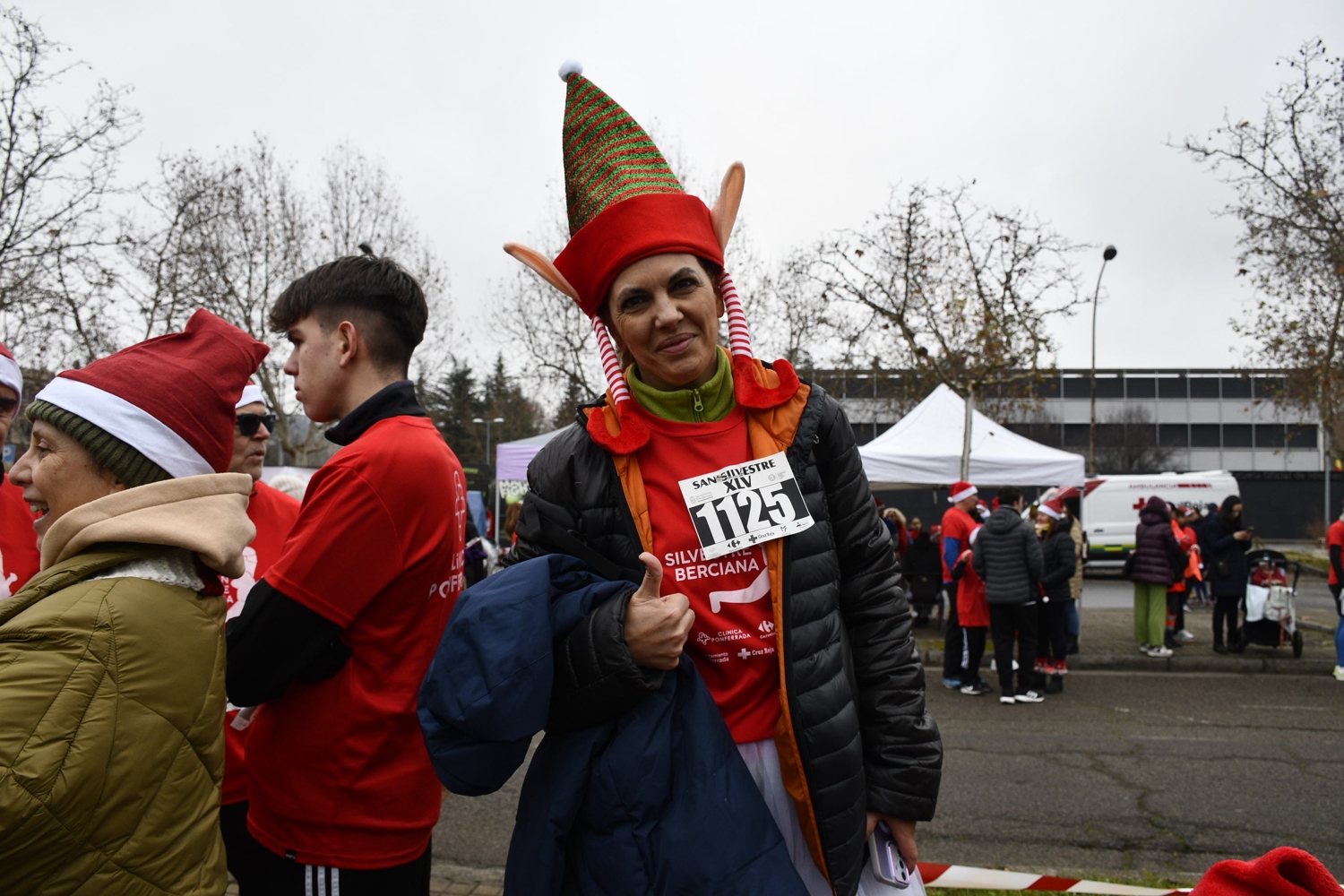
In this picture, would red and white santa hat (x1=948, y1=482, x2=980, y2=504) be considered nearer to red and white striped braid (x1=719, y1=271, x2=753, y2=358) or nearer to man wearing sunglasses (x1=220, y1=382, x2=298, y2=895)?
man wearing sunglasses (x1=220, y1=382, x2=298, y2=895)

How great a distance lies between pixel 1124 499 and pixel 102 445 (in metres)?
23.6

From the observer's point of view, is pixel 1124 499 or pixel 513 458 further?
pixel 1124 499

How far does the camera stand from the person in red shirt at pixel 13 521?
2.42 meters

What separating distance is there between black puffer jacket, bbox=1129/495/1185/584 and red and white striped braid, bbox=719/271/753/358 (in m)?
9.41

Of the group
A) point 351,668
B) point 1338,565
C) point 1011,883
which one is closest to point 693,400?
point 351,668

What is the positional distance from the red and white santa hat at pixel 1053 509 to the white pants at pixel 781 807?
331 inches

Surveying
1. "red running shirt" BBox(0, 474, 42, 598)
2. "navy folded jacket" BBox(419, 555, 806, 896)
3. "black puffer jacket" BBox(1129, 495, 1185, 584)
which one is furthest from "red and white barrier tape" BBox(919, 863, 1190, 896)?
"black puffer jacket" BBox(1129, 495, 1185, 584)

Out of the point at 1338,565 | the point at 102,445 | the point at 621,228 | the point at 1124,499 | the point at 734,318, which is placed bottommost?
the point at 1124,499

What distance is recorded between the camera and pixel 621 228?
176 centimetres

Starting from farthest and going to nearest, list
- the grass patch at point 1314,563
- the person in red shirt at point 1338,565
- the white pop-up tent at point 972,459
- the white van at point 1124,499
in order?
the grass patch at point 1314,563, the white van at point 1124,499, the white pop-up tent at point 972,459, the person in red shirt at point 1338,565

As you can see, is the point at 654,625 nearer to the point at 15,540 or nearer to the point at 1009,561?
the point at 15,540

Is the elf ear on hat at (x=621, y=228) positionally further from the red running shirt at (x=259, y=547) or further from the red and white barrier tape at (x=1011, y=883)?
the red and white barrier tape at (x=1011, y=883)

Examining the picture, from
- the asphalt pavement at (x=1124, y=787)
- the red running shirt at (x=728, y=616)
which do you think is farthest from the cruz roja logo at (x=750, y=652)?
the asphalt pavement at (x=1124, y=787)

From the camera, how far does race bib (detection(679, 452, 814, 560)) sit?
1.66 meters
